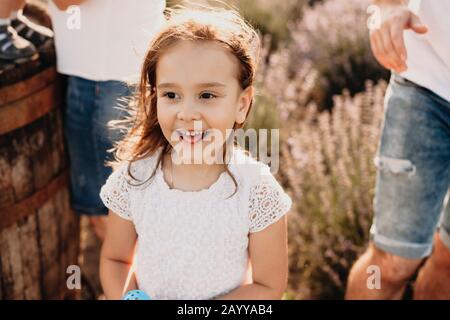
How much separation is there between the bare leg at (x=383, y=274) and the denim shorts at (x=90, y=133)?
3.32 feet

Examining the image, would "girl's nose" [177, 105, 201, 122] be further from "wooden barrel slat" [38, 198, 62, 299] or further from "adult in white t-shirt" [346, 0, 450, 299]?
"wooden barrel slat" [38, 198, 62, 299]

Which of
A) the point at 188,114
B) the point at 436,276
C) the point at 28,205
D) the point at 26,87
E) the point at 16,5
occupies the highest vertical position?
the point at 16,5

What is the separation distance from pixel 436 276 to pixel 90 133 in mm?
1407

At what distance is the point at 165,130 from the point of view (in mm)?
1729

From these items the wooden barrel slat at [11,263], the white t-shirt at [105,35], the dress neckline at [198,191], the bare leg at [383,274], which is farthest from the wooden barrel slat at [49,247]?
the bare leg at [383,274]

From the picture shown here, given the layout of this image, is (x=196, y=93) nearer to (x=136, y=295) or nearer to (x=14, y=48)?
(x=136, y=295)

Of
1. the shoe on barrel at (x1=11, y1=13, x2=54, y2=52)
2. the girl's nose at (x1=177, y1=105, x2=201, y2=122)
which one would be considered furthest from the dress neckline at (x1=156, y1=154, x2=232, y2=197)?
the shoe on barrel at (x1=11, y1=13, x2=54, y2=52)

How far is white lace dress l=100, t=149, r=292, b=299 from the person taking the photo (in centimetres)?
181

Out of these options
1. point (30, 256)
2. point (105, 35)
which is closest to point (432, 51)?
point (105, 35)

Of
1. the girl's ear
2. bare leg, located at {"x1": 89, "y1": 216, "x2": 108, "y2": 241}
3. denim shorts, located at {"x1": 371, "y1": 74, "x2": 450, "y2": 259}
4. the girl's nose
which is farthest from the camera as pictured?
bare leg, located at {"x1": 89, "y1": 216, "x2": 108, "y2": 241}

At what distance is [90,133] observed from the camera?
95.1 inches

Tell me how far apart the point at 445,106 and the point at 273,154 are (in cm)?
162
